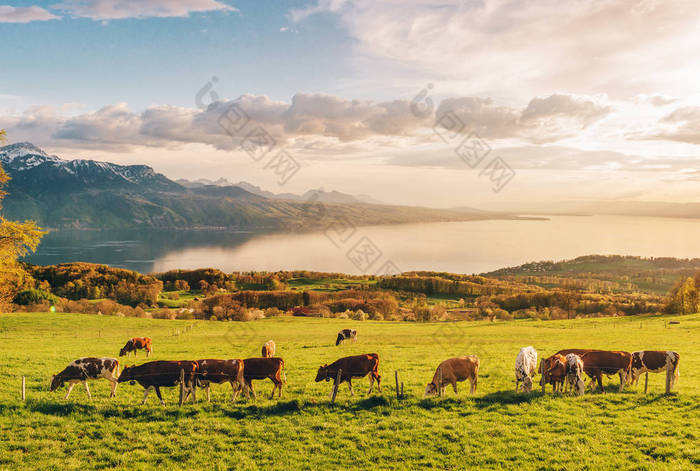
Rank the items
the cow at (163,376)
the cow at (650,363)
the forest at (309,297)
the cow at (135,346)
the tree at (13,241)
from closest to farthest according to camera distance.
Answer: the cow at (163,376) < the cow at (650,363) < the tree at (13,241) < the cow at (135,346) < the forest at (309,297)

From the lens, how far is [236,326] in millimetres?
44219

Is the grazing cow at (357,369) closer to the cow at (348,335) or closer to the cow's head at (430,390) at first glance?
the cow's head at (430,390)

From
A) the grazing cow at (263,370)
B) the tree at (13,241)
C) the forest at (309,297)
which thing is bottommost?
the forest at (309,297)

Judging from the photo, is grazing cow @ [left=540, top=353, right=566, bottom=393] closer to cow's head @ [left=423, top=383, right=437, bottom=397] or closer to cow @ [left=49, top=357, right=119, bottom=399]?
cow's head @ [left=423, top=383, right=437, bottom=397]

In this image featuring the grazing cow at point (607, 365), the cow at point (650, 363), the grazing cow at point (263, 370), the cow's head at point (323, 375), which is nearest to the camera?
the grazing cow at point (263, 370)

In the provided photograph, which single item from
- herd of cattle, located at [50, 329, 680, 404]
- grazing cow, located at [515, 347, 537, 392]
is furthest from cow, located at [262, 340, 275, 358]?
grazing cow, located at [515, 347, 537, 392]

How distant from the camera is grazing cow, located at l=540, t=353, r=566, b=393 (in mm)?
15312

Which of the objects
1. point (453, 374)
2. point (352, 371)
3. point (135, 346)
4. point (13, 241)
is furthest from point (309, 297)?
point (453, 374)

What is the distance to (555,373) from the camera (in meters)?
15.4

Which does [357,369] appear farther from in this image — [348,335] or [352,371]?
[348,335]

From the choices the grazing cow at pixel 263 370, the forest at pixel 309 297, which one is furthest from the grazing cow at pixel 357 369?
the forest at pixel 309 297

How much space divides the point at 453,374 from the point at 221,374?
30.2 ft

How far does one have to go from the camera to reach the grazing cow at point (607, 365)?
15820 millimetres

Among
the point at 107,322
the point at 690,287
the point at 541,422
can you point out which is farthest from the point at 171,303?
the point at 690,287
